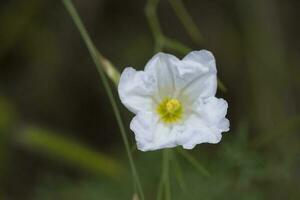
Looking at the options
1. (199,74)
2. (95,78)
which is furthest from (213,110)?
(95,78)

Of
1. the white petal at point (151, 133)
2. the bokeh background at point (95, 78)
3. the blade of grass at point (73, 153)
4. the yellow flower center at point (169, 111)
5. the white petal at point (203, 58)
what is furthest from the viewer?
the bokeh background at point (95, 78)

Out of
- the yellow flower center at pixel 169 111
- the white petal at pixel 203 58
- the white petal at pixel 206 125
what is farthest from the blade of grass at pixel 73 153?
the white petal at pixel 203 58

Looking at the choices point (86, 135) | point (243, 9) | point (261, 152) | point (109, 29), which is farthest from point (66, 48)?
point (261, 152)

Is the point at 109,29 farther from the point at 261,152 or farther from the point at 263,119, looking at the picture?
the point at 261,152

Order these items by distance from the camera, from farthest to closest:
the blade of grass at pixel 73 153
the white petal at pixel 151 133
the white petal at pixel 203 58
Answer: the blade of grass at pixel 73 153 → the white petal at pixel 203 58 → the white petal at pixel 151 133

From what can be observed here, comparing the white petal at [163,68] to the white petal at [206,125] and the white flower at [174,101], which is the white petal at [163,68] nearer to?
the white flower at [174,101]

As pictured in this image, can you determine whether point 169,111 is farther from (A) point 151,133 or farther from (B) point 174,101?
(A) point 151,133

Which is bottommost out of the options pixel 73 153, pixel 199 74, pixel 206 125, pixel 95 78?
pixel 73 153
